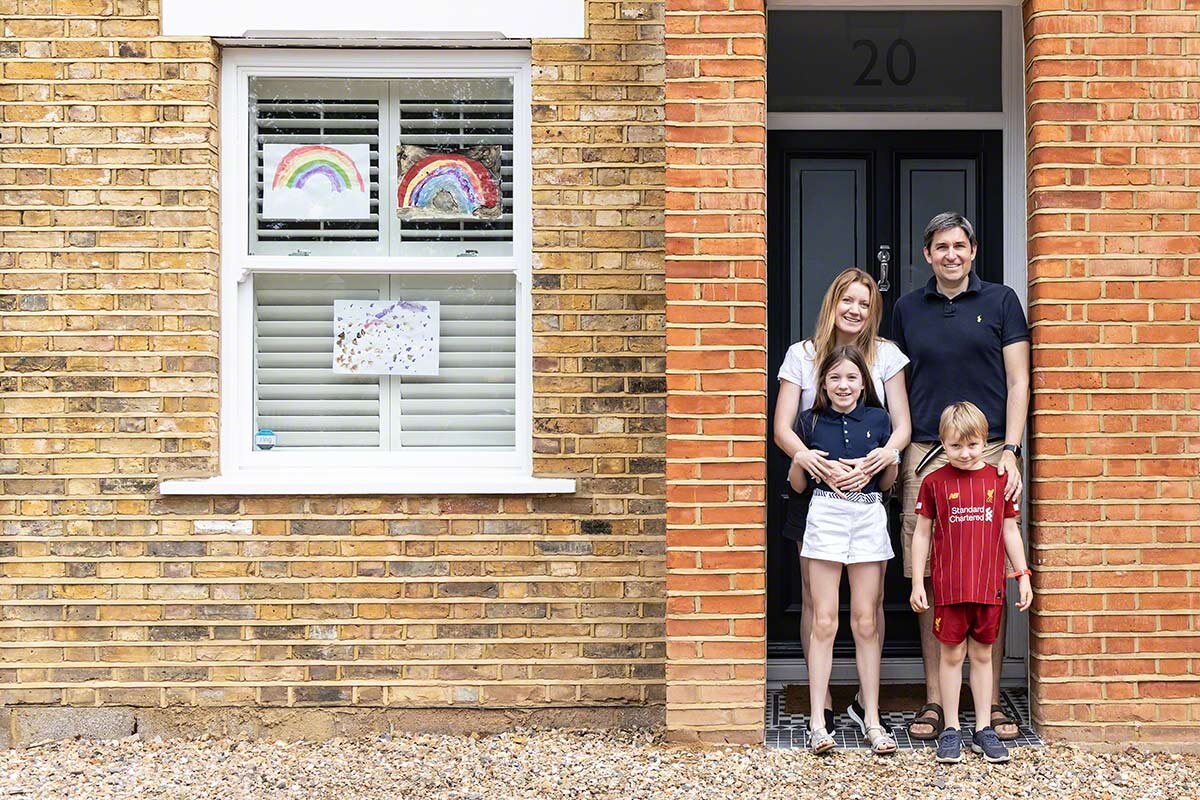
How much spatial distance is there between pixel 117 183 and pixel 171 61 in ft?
1.87

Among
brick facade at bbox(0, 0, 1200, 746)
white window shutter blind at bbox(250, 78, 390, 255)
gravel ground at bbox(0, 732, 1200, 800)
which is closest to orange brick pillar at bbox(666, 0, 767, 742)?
brick facade at bbox(0, 0, 1200, 746)

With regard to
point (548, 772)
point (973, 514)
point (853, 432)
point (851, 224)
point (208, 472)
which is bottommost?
point (548, 772)

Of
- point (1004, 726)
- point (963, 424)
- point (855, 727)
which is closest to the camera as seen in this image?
point (963, 424)

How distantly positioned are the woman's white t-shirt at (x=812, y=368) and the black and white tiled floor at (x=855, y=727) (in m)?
1.33

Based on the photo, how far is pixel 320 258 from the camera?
16.7ft

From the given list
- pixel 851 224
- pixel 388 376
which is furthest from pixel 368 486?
pixel 851 224

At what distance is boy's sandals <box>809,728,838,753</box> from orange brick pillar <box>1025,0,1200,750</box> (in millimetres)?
868

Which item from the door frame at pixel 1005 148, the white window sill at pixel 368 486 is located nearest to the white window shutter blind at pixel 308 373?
the white window sill at pixel 368 486

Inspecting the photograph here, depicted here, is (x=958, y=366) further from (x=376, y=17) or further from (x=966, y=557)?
(x=376, y=17)

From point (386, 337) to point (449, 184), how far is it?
2.43ft

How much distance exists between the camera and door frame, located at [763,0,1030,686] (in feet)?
17.5

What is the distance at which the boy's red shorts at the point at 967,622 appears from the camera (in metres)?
4.36

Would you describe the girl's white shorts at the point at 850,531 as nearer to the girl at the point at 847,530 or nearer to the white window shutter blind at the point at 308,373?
the girl at the point at 847,530

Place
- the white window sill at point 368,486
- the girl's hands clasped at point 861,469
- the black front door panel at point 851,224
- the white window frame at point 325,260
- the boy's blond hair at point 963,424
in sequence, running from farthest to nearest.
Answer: the black front door panel at point 851,224 → the white window frame at point 325,260 → the white window sill at point 368,486 → the girl's hands clasped at point 861,469 → the boy's blond hair at point 963,424
